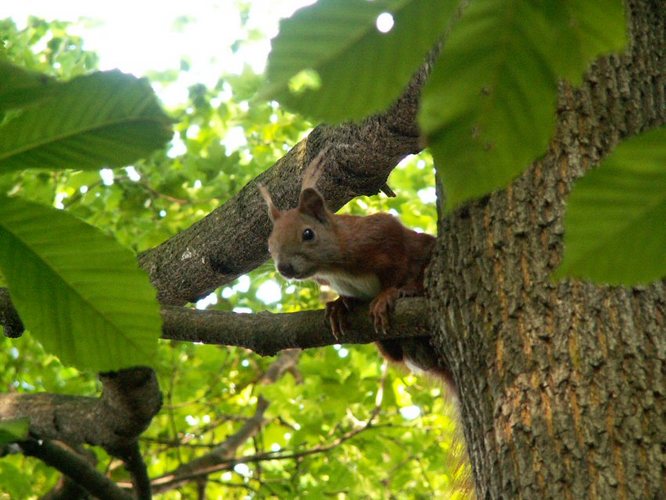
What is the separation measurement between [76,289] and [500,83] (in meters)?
0.40

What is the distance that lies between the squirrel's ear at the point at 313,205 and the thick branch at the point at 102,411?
859 millimetres

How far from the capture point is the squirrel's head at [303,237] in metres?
3.25

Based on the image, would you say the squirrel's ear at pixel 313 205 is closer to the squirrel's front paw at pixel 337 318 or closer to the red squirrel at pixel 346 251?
the red squirrel at pixel 346 251

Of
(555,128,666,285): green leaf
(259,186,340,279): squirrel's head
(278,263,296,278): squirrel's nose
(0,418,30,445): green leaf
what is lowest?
(0,418,30,445): green leaf

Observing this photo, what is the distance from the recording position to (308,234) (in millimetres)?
3355


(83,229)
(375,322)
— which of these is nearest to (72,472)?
(375,322)

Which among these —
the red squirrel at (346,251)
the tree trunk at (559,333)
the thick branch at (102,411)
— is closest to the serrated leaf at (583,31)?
the tree trunk at (559,333)

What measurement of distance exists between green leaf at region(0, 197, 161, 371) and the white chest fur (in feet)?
8.08

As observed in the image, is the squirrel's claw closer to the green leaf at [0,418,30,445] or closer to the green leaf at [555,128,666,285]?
the green leaf at [0,418,30,445]

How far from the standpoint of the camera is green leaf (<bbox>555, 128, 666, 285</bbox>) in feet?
1.39

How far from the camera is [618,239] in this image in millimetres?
448

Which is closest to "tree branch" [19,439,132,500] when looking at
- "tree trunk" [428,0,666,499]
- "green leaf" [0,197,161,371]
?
"tree trunk" [428,0,666,499]

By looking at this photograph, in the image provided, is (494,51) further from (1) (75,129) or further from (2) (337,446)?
(2) (337,446)

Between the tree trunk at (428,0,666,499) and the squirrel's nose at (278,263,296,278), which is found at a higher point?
the squirrel's nose at (278,263,296,278)
